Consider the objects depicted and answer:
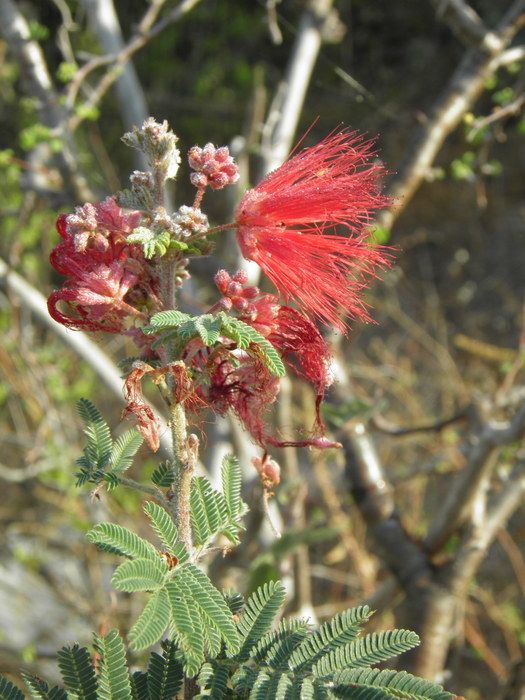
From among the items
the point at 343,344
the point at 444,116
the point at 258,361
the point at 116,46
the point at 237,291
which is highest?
the point at 116,46

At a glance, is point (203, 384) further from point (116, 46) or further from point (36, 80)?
point (116, 46)

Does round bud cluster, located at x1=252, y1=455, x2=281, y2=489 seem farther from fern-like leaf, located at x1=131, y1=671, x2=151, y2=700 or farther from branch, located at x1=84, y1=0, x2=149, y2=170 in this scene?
branch, located at x1=84, y1=0, x2=149, y2=170

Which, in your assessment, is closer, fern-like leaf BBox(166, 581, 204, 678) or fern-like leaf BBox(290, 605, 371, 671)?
fern-like leaf BBox(166, 581, 204, 678)

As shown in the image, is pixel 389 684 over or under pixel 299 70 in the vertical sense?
under

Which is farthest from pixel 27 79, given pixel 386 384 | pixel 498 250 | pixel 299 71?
pixel 498 250

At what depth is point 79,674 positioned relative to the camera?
0.87m

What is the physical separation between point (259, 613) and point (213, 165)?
0.64 m

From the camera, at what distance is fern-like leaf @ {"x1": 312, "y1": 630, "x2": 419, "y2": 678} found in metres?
0.87

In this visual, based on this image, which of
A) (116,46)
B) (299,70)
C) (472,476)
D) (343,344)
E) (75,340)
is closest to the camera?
(472,476)

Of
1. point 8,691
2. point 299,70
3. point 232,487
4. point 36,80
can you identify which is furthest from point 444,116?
point 8,691

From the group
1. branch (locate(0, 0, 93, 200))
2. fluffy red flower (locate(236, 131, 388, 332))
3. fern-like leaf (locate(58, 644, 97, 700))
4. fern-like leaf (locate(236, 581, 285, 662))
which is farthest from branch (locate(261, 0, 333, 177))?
fern-like leaf (locate(58, 644, 97, 700))

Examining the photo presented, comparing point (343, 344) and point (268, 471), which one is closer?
point (268, 471)

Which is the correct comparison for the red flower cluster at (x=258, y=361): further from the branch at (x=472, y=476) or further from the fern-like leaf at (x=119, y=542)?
the branch at (x=472, y=476)

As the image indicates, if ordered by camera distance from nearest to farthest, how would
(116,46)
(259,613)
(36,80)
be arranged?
(259,613) < (36,80) < (116,46)
